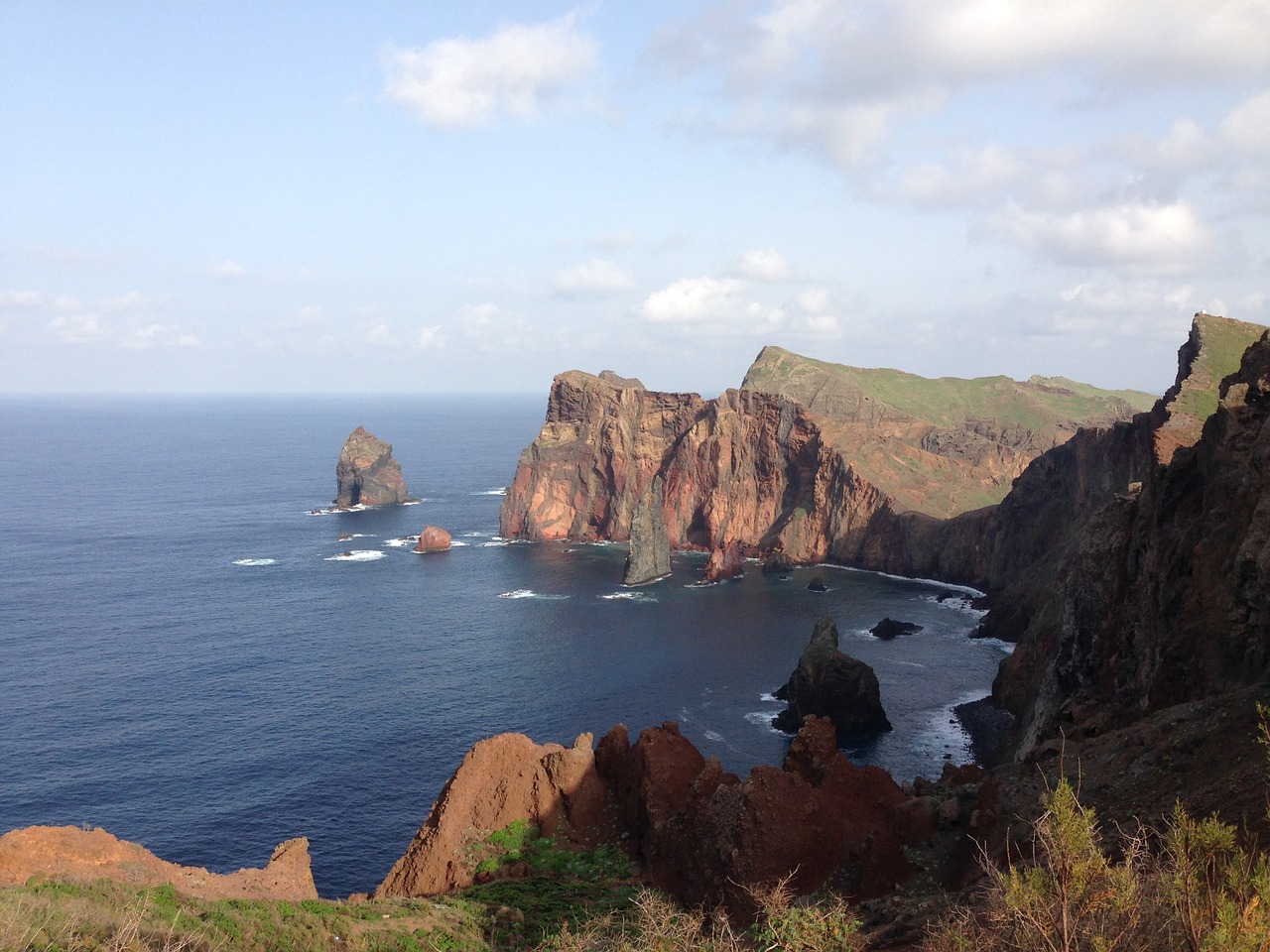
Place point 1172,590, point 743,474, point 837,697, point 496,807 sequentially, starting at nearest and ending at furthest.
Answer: point 496,807, point 1172,590, point 837,697, point 743,474

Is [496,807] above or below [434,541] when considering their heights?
below

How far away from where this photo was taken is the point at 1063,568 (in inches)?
3743

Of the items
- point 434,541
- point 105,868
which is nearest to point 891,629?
point 434,541

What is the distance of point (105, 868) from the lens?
3803cm

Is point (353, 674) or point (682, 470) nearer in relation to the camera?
point (353, 674)

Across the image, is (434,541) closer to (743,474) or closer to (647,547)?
(647,547)

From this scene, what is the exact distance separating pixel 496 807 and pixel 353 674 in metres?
54.1

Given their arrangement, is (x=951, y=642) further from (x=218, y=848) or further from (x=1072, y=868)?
(x=1072, y=868)

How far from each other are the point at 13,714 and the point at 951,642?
97.0m

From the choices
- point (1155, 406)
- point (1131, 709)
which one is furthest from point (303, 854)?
point (1155, 406)

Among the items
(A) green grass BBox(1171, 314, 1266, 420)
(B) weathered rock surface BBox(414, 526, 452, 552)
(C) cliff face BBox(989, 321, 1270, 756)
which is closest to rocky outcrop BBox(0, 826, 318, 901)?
(C) cliff face BBox(989, 321, 1270, 756)

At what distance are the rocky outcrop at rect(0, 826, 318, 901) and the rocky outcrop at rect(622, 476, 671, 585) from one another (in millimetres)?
102035

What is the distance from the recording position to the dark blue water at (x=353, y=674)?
68.7 m

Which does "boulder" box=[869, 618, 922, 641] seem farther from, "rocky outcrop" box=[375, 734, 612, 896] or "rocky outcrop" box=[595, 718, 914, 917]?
"rocky outcrop" box=[375, 734, 612, 896]
